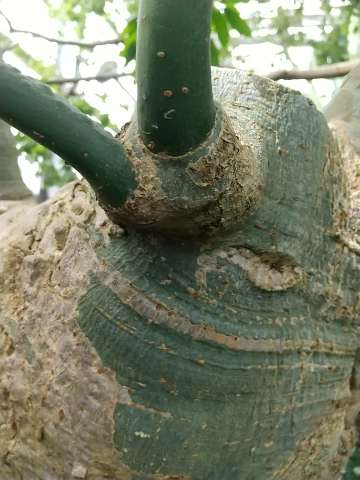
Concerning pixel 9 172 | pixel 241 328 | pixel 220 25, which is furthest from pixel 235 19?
pixel 241 328

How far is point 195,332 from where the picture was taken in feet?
2.82

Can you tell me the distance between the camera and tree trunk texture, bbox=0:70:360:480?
2.84 ft

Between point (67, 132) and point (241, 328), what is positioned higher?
point (67, 132)

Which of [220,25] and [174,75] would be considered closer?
[174,75]

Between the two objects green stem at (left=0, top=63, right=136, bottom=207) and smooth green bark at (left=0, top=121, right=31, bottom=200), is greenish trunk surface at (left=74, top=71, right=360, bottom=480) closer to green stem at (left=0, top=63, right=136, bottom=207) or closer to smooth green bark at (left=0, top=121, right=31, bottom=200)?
green stem at (left=0, top=63, right=136, bottom=207)

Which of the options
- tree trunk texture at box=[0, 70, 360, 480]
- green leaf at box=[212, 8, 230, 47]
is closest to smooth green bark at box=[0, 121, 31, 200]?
tree trunk texture at box=[0, 70, 360, 480]

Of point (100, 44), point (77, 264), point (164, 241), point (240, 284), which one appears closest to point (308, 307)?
point (240, 284)

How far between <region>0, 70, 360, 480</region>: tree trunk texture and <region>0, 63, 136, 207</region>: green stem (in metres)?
0.16

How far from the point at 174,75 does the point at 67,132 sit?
0.44ft

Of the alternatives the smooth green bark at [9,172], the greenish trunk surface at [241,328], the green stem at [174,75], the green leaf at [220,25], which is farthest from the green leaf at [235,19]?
the green stem at [174,75]

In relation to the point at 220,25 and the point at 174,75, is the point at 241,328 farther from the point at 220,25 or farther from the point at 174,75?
the point at 220,25

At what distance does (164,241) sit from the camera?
2.85 feet

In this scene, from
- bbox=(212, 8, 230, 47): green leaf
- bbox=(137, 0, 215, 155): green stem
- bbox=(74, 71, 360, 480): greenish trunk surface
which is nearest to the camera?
bbox=(137, 0, 215, 155): green stem

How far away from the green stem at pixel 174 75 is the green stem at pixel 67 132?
5cm
